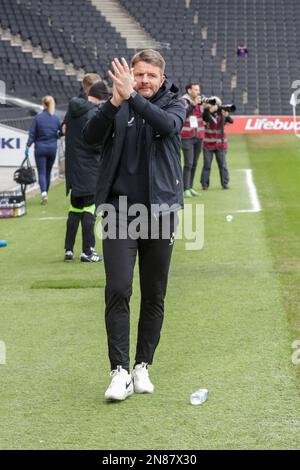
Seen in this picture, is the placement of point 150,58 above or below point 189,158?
above

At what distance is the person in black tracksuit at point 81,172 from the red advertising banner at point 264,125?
2885 centimetres

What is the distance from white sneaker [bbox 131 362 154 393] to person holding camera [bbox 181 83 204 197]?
480 inches

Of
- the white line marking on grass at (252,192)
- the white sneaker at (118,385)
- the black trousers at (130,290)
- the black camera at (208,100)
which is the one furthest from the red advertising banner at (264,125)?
the white sneaker at (118,385)

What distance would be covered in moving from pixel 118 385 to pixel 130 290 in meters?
0.55

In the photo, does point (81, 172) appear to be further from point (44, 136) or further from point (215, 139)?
point (215, 139)

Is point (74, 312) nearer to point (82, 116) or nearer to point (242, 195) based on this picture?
point (82, 116)

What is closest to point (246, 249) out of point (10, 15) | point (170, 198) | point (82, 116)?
point (82, 116)

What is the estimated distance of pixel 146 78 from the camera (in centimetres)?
594

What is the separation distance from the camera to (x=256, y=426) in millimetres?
5477

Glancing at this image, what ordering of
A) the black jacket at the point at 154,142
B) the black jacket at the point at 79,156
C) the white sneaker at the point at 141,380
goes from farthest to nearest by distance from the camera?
the black jacket at the point at 79,156 < the white sneaker at the point at 141,380 < the black jacket at the point at 154,142

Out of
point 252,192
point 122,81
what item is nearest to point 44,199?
point 252,192

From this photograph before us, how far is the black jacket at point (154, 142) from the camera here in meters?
5.80

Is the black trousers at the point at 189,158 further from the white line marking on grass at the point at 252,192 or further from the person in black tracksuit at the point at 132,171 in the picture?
the person in black tracksuit at the point at 132,171
